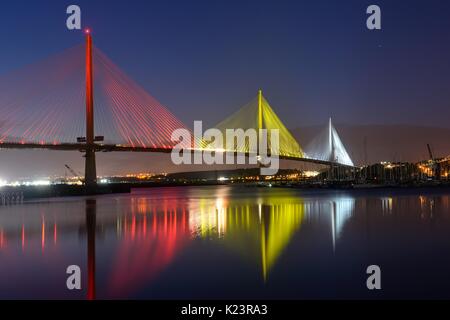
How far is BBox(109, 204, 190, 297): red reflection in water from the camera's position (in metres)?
8.19

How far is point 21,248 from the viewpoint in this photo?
11.9 metres

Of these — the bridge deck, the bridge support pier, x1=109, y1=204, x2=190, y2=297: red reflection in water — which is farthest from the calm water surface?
the bridge support pier

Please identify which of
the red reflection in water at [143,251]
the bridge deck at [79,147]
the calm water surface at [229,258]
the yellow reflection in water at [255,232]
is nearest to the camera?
the calm water surface at [229,258]

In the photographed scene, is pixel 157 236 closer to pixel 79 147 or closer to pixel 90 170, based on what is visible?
pixel 79 147

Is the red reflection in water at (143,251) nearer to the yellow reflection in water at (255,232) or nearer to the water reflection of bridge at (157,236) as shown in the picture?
the water reflection of bridge at (157,236)

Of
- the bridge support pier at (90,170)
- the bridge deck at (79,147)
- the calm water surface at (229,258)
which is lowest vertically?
the calm water surface at (229,258)

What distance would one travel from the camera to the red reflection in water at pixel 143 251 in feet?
26.9

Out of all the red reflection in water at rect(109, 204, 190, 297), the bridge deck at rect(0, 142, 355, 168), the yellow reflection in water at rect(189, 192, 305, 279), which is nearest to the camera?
the red reflection in water at rect(109, 204, 190, 297)

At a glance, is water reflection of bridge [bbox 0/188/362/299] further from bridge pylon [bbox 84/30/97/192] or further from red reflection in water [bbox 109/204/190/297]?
bridge pylon [bbox 84/30/97/192]

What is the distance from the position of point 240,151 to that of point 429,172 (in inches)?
2025

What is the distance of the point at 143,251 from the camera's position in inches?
438

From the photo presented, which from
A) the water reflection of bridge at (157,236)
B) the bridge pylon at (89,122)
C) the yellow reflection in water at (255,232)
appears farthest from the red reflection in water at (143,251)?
the bridge pylon at (89,122)
